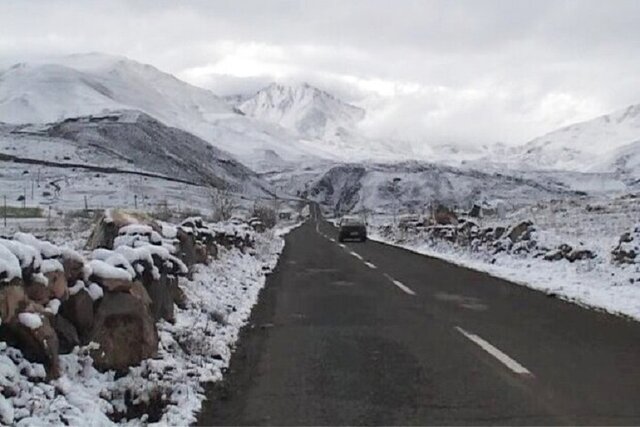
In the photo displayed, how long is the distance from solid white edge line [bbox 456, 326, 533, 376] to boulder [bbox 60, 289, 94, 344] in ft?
14.6

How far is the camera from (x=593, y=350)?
996 cm

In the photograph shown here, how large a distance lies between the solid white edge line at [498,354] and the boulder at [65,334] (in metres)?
4.55

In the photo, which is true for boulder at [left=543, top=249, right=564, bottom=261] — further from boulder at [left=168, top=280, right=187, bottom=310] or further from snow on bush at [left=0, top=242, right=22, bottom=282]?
snow on bush at [left=0, top=242, right=22, bottom=282]

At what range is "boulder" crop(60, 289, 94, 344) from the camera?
7602mm

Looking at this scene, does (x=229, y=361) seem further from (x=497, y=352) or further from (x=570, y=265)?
(x=570, y=265)

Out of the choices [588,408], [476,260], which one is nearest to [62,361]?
[588,408]

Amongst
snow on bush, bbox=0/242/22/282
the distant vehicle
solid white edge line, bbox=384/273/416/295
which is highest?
snow on bush, bbox=0/242/22/282

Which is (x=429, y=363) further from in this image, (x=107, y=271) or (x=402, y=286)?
(x=402, y=286)

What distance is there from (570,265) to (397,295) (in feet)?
21.6

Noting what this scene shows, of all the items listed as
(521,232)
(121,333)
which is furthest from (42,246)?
(521,232)

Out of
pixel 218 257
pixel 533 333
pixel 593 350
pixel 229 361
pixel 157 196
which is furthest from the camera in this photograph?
pixel 157 196

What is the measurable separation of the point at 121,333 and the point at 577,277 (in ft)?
45.6

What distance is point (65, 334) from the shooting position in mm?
7457

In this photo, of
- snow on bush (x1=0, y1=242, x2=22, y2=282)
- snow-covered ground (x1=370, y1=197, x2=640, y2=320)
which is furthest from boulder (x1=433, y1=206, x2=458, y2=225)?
snow on bush (x1=0, y1=242, x2=22, y2=282)
